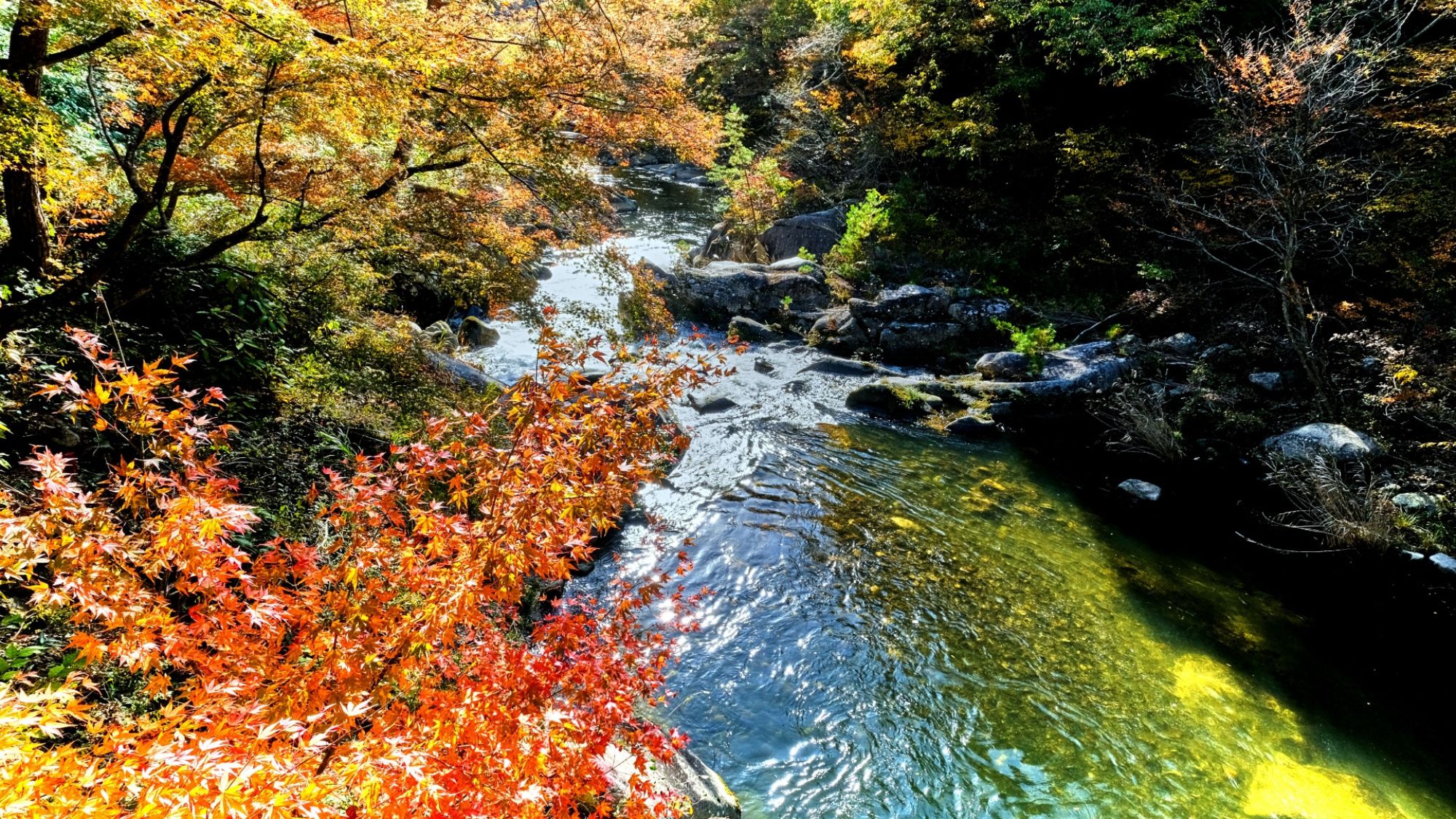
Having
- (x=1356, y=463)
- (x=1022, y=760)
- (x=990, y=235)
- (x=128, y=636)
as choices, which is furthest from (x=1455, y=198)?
(x=128, y=636)

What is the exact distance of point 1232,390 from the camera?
10102 millimetres

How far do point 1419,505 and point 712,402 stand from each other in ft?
31.0

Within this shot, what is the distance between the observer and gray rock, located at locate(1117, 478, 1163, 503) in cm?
870

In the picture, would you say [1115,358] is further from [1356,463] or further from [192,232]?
[192,232]

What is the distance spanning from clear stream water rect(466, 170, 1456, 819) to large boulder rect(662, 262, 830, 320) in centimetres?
566

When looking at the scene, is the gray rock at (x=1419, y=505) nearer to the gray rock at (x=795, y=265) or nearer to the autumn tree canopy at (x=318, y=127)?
the autumn tree canopy at (x=318, y=127)

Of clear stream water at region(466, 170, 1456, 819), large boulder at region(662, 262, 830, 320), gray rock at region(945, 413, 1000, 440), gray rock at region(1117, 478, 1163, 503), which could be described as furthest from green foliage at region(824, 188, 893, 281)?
gray rock at region(1117, 478, 1163, 503)

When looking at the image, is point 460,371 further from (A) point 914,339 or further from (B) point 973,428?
(A) point 914,339

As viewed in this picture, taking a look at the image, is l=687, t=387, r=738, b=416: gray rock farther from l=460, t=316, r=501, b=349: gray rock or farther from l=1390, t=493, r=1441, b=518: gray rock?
l=1390, t=493, r=1441, b=518: gray rock

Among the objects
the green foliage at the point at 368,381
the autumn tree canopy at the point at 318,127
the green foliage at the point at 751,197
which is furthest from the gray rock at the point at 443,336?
the green foliage at the point at 751,197

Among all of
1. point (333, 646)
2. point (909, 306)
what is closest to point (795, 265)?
point (909, 306)

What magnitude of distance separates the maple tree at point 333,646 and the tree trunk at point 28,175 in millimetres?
1910

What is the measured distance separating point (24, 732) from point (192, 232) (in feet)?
17.8

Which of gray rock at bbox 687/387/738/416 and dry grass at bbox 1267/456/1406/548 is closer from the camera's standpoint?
dry grass at bbox 1267/456/1406/548
